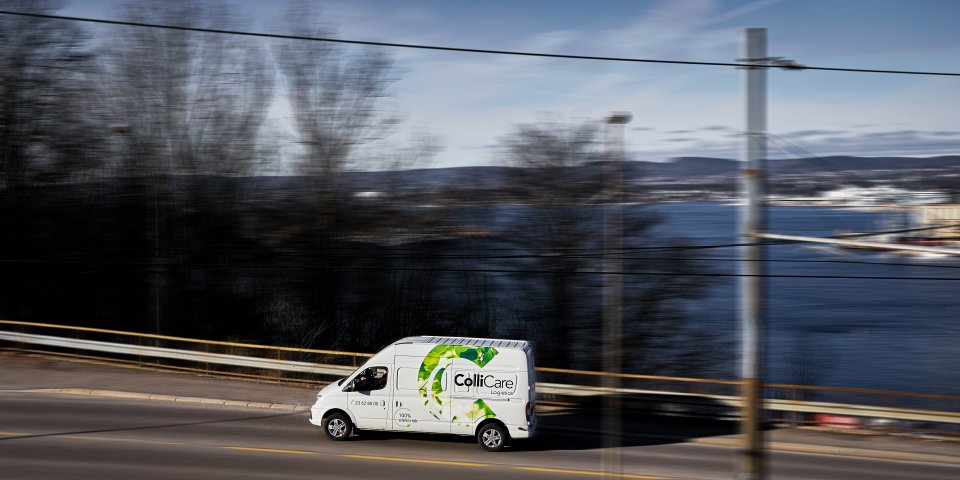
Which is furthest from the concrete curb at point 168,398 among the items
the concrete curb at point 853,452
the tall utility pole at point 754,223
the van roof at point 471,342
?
the tall utility pole at point 754,223

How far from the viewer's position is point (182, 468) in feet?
41.1

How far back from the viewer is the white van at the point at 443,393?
13680 millimetres

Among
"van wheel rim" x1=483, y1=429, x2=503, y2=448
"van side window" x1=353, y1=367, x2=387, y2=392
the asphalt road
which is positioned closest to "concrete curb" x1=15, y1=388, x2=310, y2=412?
the asphalt road

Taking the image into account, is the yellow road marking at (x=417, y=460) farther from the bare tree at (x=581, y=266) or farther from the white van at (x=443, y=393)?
the bare tree at (x=581, y=266)

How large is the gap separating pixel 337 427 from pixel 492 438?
293 centimetres

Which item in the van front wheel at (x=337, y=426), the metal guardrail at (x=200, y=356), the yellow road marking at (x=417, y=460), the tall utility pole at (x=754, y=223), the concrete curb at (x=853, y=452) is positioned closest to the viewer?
the tall utility pole at (x=754, y=223)

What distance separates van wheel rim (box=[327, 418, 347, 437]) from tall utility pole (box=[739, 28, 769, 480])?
8626 millimetres

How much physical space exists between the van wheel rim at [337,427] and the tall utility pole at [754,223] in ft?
28.3

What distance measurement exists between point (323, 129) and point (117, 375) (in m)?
14.3

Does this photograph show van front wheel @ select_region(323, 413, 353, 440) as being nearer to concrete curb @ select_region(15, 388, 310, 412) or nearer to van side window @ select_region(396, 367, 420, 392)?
van side window @ select_region(396, 367, 420, 392)

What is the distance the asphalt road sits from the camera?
12.6 m

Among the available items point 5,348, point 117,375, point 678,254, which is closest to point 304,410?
point 117,375

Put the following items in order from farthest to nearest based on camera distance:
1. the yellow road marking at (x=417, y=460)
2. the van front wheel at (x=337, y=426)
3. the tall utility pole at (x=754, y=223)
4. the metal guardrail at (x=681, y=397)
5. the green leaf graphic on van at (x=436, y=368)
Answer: the metal guardrail at (x=681, y=397)
the van front wheel at (x=337, y=426)
the green leaf graphic on van at (x=436, y=368)
the yellow road marking at (x=417, y=460)
the tall utility pole at (x=754, y=223)

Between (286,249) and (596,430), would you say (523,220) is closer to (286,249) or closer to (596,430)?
(286,249)
